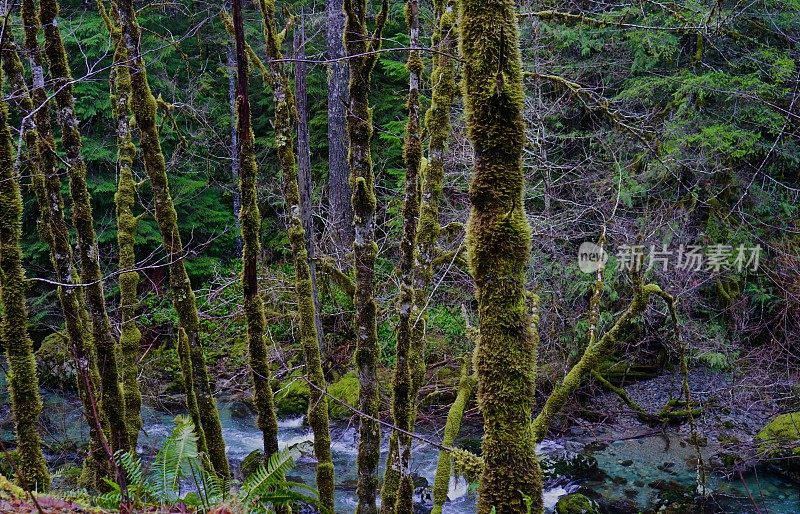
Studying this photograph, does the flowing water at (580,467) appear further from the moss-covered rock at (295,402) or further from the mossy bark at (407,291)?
the mossy bark at (407,291)

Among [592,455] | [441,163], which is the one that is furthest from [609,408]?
[441,163]

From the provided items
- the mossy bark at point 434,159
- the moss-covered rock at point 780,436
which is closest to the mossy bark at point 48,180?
the mossy bark at point 434,159

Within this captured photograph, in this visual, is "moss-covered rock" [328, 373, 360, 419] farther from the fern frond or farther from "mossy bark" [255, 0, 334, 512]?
the fern frond

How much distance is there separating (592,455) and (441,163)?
813 centimetres

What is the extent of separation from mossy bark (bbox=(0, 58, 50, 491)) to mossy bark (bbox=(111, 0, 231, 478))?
115 centimetres

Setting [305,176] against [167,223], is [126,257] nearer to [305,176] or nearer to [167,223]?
[167,223]

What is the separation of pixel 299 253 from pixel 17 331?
8.52 ft

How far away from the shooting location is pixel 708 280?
42.7 feet

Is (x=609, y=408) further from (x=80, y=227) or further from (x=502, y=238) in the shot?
(x=502, y=238)

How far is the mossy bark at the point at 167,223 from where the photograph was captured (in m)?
5.46

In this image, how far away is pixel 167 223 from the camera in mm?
5906

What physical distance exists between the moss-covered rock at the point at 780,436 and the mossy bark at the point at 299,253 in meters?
7.13

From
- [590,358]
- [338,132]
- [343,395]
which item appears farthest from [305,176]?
[590,358]

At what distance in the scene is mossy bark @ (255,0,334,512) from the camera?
5.99 metres
